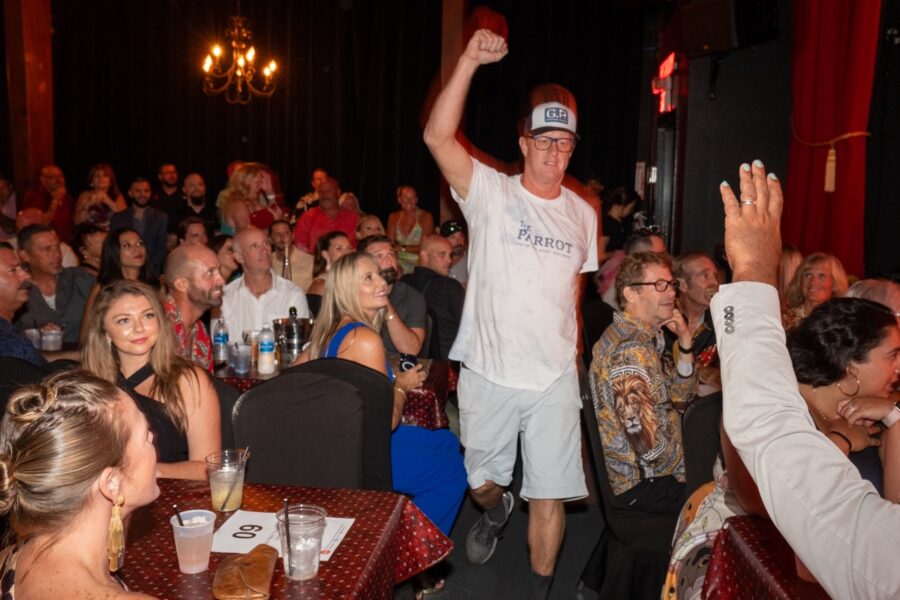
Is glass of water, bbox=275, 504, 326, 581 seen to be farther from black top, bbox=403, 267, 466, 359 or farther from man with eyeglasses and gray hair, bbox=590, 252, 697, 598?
black top, bbox=403, 267, 466, 359

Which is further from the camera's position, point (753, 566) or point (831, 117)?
point (831, 117)

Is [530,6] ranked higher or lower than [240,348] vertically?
higher

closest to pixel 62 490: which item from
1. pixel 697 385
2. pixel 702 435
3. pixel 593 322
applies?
pixel 702 435

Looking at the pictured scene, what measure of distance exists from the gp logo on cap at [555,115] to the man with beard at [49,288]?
339 cm

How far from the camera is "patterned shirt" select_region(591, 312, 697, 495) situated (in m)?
2.79

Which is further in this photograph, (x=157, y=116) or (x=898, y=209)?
(x=157, y=116)

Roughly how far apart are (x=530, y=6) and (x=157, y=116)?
6618 mm

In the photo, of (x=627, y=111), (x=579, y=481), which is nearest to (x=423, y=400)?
(x=579, y=481)

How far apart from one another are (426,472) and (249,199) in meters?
5.05

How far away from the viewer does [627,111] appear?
10570 millimetres

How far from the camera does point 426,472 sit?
3244 mm

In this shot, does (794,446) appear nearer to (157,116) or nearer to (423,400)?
(423,400)

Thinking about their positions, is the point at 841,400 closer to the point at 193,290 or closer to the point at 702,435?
the point at 702,435

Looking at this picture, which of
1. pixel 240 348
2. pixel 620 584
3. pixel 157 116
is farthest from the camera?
pixel 157 116
